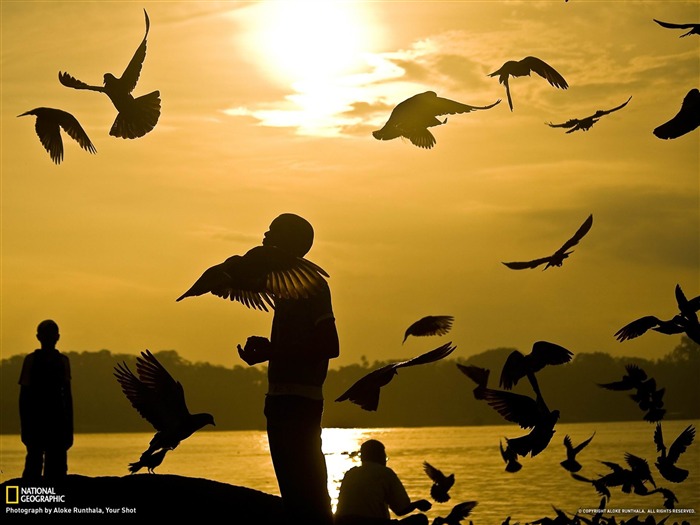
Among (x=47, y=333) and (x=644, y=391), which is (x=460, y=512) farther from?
(x=47, y=333)

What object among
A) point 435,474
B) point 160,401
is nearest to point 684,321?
point 160,401

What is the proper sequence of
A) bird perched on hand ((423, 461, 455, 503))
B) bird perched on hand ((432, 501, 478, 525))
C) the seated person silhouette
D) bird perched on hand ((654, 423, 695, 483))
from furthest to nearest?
bird perched on hand ((423, 461, 455, 503)), bird perched on hand ((432, 501, 478, 525)), the seated person silhouette, bird perched on hand ((654, 423, 695, 483))

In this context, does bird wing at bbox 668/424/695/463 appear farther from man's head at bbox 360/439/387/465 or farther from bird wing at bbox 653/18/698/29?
bird wing at bbox 653/18/698/29

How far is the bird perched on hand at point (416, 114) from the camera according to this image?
9055 mm

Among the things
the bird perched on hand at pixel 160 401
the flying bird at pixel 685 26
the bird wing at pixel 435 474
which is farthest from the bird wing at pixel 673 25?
the bird wing at pixel 435 474

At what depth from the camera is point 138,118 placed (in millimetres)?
9906

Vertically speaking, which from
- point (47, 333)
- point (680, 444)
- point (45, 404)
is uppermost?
point (47, 333)

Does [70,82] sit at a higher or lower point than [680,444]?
higher

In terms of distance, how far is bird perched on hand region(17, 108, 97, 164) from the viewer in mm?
10680

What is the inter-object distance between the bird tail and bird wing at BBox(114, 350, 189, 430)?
2.24 meters

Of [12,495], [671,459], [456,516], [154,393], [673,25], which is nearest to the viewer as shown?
[673,25]

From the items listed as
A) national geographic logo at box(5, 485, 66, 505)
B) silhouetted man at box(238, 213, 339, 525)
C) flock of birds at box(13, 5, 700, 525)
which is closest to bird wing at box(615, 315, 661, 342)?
flock of birds at box(13, 5, 700, 525)

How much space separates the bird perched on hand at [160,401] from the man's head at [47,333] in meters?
4.80

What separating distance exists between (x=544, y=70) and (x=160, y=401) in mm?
4329
